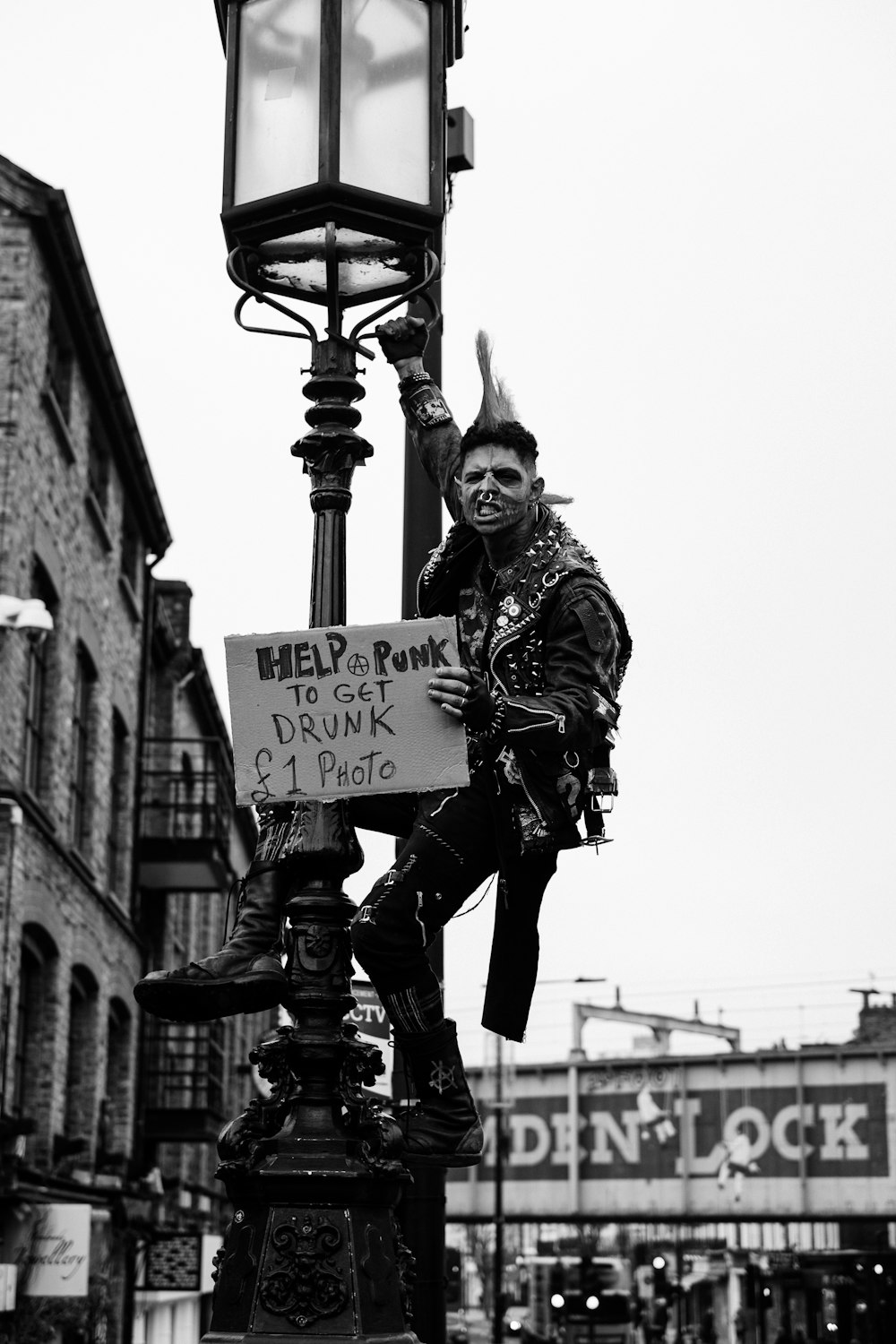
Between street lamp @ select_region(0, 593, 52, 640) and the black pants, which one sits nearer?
the black pants

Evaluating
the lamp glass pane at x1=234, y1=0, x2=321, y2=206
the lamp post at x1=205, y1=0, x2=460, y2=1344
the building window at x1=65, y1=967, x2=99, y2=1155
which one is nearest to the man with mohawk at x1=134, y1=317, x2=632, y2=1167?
the lamp post at x1=205, y1=0, x2=460, y2=1344

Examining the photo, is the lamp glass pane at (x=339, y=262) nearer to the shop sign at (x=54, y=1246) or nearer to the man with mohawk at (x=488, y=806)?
the man with mohawk at (x=488, y=806)

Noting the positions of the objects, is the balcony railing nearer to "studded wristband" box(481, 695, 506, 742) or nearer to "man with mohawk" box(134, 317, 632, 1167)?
"man with mohawk" box(134, 317, 632, 1167)

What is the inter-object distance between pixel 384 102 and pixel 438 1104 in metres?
2.36

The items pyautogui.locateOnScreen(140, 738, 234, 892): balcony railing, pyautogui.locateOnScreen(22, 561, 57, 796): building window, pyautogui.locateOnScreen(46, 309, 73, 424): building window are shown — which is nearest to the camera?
pyautogui.locateOnScreen(22, 561, 57, 796): building window

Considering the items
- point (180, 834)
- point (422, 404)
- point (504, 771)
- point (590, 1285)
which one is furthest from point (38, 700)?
point (590, 1285)

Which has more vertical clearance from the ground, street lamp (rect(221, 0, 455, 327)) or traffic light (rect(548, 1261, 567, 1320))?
street lamp (rect(221, 0, 455, 327))

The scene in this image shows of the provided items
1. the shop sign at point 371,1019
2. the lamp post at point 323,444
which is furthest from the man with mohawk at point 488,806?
the shop sign at point 371,1019

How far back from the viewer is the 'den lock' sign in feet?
12.0

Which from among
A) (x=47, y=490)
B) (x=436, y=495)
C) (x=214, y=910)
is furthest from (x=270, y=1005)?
(x=214, y=910)

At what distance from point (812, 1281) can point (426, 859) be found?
5713 centimetres

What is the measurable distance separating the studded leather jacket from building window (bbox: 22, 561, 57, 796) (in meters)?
15.4

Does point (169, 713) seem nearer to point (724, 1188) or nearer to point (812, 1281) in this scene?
point (724, 1188)

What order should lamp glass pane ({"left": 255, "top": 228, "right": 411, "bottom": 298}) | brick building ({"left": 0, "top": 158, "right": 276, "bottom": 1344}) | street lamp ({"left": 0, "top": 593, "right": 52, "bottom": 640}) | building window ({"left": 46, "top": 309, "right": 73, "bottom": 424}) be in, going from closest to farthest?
lamp glass pane ({"left": 255, "top": 228, "right": 411, "bottom": 298}) < street lamp ({"left": 0, "top": 593, "right": 52, "bottom": 640}) < brick building ({"left": 0, "top": 158, "right": 276, "bottom": 1344}) < building window ({"left": 46, "top": 309, "right": 73, "bottom": 424})
